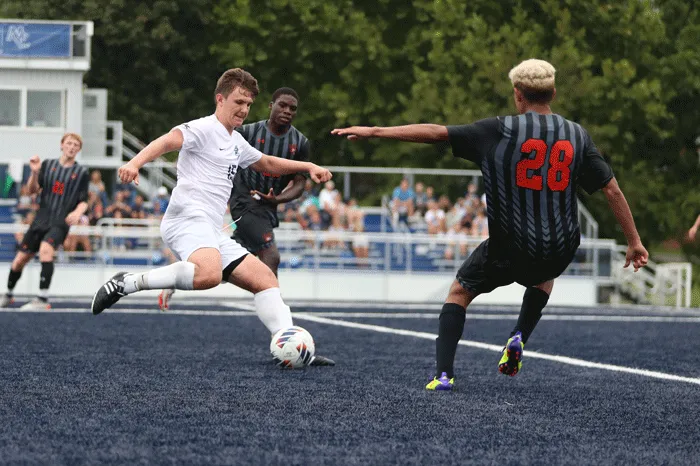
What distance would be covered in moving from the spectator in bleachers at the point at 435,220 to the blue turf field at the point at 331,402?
45.9ft

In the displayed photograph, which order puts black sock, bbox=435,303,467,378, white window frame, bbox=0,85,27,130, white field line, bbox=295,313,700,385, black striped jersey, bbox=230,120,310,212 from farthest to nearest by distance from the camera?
white window frame, bbox=0,85,27,130, black striped jersey, bbox=230,120,310,212, white field line, bbox=295,313,700,385, black sock, bbox=435,303,467,378

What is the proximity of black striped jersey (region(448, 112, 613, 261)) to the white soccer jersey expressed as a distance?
75.7 inches

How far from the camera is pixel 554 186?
23.4 feet

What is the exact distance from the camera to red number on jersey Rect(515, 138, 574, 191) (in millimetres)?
7094

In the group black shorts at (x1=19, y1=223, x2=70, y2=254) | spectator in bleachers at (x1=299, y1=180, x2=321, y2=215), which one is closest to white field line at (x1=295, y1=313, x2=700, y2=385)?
black shorts at (x1=19, y1=223, x2=70, y2=254)

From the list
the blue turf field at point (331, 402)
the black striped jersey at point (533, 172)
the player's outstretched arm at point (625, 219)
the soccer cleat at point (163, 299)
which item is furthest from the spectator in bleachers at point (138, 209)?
the black striped jersey at point (533, 172)

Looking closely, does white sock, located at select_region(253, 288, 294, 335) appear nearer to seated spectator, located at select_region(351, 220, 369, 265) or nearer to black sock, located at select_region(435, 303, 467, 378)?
black sock, located at select_region(435, 303, 467, 378)

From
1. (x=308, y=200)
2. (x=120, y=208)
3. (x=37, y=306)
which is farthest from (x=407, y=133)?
(x=120, y=208)

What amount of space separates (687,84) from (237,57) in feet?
41.3

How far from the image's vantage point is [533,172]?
23.3ft

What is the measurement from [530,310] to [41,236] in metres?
9.14

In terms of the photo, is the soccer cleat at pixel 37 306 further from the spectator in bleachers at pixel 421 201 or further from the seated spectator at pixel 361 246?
the spectator in bleachers at pixel 421 201

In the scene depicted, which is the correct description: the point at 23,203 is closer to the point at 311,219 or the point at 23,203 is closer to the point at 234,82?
the point at 311,219

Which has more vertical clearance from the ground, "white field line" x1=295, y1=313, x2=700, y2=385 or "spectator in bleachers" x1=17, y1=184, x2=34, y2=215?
"spectator in bleachers" x1=17, y1=184, x2=34, y2=215
